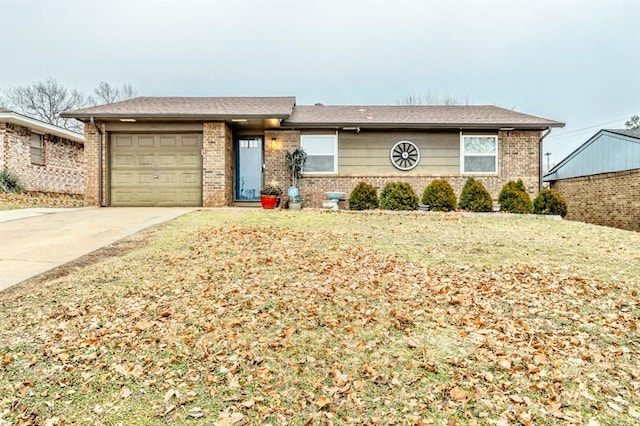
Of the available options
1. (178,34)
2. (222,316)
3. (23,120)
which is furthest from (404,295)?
(178,34)

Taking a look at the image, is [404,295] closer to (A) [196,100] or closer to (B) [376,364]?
(B) [376,364]

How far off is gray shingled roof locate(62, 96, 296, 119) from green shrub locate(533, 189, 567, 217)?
24.7ft

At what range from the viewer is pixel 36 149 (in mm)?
16094

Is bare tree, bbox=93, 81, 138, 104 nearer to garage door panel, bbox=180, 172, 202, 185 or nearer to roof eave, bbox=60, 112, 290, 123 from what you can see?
roof eave, bbox=60, 112, 290, 123

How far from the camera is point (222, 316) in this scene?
138 inches

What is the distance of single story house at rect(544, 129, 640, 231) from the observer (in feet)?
46.8

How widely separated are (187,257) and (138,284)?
1.06 meters

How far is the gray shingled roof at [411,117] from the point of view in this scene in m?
11.8

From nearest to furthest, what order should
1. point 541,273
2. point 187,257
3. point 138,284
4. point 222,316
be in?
point 222,316, point 138,284, point 541,273, point 187,257

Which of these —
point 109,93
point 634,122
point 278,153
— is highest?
point 109,93

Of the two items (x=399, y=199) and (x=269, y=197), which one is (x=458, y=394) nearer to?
(x=399, y=199)

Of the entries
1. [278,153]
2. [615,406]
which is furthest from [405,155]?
[615,406]

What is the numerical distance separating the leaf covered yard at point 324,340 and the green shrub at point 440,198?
5.04 meters

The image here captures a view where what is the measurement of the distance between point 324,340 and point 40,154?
60.4 feet
